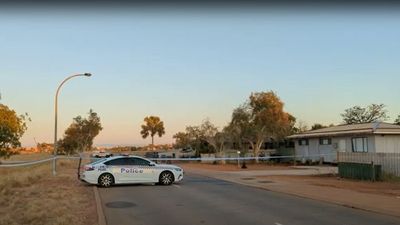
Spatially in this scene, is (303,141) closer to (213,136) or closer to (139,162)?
(213,136)

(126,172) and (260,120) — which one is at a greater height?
(260,120)

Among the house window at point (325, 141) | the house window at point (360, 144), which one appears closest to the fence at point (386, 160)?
the house window at point (360, 144)

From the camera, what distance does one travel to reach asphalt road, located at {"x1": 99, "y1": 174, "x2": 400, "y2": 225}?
1285 cm

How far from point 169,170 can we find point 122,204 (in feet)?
26.4

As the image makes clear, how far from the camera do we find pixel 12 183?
75.2 ft

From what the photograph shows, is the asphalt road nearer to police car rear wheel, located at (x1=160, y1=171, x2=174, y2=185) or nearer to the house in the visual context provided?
police car rear wheel, located at (x1=160, y1=171, x2=174, y2=185)

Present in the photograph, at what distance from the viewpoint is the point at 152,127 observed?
366 feet

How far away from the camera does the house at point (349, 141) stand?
39281 millimetres

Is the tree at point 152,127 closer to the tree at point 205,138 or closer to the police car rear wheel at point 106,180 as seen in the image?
the tree at point 205,138

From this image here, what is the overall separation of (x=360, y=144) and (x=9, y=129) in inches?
1303

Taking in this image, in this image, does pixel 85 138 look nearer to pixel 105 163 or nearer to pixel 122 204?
pixel 105 163

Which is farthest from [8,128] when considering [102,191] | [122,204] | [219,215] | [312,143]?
[219,215]

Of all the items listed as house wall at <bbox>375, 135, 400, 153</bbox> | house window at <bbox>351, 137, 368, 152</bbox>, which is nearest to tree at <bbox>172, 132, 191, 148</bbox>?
house window at <bbox>351, 137, 368, 152</bbox>

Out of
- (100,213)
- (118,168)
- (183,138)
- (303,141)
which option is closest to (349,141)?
(303,141)
